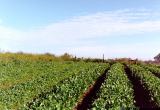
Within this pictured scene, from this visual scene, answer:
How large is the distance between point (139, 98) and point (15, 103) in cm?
745

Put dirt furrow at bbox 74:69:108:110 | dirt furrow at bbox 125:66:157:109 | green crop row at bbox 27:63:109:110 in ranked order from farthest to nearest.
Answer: dirt furrow at bbox 125:66:157:109, dirt furrow at bbox 74:69:108:110, green crop row at bbox 27:63:109:110

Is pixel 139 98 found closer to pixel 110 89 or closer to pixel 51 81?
pixel 110 89

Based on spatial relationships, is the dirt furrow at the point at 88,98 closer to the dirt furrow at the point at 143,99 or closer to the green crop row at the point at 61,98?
the green crop row at the point at 61,98

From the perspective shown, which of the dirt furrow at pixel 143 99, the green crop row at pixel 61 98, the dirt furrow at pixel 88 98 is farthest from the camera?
the dirt furrow at pixel 143 99

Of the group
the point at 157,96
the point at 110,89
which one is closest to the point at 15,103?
the point at 110,89

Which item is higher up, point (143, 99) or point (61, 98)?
point (61, 98)

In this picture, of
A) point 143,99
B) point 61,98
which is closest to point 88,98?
point 143,99

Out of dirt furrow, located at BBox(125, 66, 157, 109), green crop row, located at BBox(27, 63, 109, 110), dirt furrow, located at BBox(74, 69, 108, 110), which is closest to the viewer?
green crop row, located at BBox(27, 63, 109, 110)

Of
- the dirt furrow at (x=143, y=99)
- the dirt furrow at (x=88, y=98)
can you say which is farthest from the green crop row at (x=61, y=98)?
the dirt furrow at (x=143, y=99)

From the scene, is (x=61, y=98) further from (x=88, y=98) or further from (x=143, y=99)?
(x=143, y=99)

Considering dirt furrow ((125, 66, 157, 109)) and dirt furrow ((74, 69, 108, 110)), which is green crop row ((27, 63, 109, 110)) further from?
dirt furrow ((125, 66, 157, 109))

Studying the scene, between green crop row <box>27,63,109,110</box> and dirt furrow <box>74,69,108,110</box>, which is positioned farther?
dirt furrow <box>74,69,108,110</box>

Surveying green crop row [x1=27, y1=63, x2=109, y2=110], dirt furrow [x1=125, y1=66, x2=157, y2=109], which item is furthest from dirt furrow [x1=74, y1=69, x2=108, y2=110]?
dirt furrow [x1=125, y1=66, x2=157, y2=109]

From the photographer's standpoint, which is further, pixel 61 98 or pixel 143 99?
pixel 143 99
